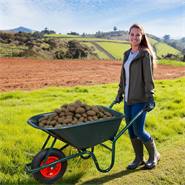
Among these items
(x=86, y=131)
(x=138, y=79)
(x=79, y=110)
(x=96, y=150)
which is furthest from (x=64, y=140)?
(x=96, y=150)

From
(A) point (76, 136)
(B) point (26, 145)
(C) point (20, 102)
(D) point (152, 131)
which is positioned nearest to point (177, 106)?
(D) point (152, 131)

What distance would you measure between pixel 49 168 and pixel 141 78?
1.34 m

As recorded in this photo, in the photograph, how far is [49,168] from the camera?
11.1 feet

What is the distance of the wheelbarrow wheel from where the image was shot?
10.8ft

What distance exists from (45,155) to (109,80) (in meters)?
8.34

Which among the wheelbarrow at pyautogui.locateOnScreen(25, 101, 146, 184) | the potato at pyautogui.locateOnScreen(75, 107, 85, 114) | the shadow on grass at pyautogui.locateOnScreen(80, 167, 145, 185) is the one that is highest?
the potato at pyautogui.locateOnScreen(75, 107, 85, 114)

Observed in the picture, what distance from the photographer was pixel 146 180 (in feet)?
12.2

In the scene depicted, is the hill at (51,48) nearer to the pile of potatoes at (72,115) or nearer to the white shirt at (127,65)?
the white shirt at (127,65)

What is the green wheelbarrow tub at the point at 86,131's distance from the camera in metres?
3.10

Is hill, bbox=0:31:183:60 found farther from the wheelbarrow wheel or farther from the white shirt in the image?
the wheelbarrow wheel

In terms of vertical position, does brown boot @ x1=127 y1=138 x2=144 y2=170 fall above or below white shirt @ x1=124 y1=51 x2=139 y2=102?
below

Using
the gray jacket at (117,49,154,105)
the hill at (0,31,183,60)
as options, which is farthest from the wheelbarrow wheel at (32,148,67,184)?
the hill at (0,31,183,60)

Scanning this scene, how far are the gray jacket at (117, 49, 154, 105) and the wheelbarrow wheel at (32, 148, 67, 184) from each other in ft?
3.30

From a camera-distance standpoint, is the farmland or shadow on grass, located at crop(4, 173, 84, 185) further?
the farmland
